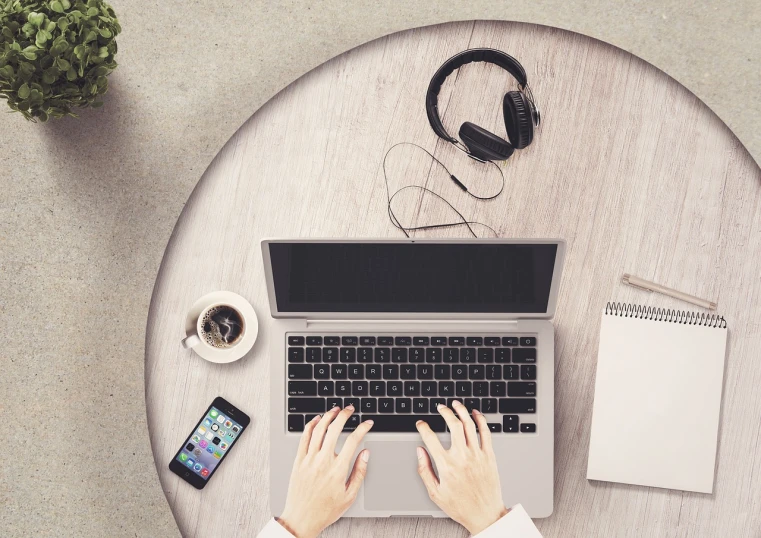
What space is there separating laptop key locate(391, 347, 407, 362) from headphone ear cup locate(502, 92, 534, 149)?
38 centimetres

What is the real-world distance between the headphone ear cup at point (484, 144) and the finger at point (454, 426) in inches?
16.1

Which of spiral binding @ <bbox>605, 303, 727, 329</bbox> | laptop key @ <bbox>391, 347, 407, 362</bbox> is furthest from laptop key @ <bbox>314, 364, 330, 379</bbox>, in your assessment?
spiral binding @ <bbox>605, 303, 727, 329</bbox>

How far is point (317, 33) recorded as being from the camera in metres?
1.58

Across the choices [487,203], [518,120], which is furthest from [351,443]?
[518,120]

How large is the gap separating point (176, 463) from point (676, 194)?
36.0 inches

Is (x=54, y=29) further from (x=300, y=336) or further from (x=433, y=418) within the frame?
(x=433, y=418)

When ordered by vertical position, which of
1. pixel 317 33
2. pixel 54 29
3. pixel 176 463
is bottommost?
pixel 176 463

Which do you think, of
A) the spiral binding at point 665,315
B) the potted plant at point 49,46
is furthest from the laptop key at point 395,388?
the potted plant at point 49,46

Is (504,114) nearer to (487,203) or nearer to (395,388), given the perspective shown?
(487,203)

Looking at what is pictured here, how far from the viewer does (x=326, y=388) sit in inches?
36.4

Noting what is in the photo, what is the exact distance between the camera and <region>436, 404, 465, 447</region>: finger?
35.7 inches

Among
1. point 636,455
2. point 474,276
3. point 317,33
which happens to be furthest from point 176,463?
point 317,33

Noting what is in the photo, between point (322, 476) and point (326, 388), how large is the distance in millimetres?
131

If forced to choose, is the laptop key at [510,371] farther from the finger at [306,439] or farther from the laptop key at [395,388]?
the finger at [306,439]
